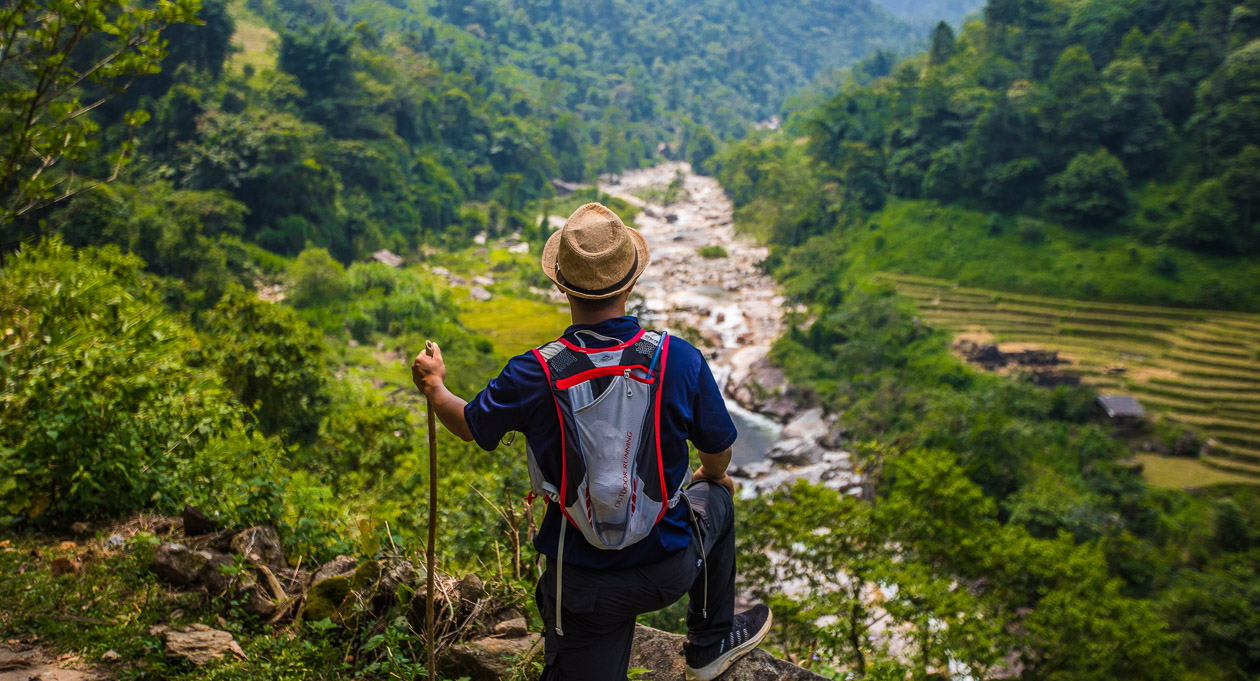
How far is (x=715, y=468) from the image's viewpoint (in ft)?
6.68

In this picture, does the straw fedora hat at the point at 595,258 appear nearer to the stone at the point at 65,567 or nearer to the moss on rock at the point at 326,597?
the moss on rock at the point at 326,597

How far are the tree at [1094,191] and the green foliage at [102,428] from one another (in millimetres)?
26125

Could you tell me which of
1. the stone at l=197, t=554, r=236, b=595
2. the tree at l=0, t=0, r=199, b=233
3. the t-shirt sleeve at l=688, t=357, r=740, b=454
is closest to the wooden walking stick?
the t-shirt sleeve at l=688, t=357, r=740, b=454

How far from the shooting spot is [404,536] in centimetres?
353

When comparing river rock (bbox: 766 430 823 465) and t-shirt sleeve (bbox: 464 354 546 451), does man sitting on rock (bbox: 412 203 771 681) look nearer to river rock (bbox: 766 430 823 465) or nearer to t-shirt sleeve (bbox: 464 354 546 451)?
t-shirt sleeve (bbox: 464 354 546 451)

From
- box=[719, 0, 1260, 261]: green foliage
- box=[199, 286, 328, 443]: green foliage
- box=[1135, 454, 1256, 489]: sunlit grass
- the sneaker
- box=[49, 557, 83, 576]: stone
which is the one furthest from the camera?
box=[719, 0, 1260, 261]: green foliage

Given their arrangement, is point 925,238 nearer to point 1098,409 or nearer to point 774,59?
point 1098,409

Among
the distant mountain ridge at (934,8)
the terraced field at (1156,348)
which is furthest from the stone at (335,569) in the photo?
the distant mountain ridge at (934,8)

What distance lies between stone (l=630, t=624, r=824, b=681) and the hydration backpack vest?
40.8 inches

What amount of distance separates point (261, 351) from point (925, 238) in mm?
24144

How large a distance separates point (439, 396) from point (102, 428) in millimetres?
2607

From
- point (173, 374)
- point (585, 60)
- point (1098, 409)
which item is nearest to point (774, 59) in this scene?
point (585, 60)

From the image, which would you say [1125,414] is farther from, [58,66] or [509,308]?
[58,66]

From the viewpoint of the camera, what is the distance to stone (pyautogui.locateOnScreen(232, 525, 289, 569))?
3.08 m
